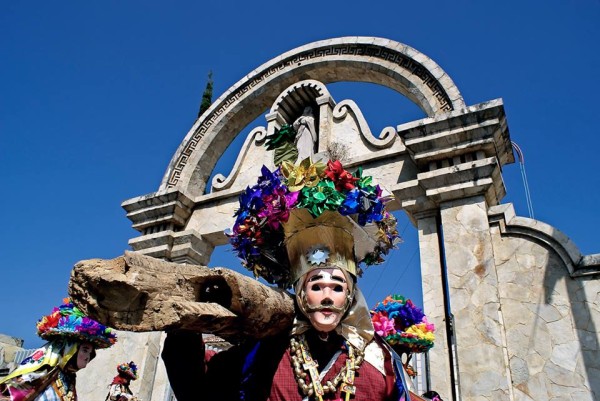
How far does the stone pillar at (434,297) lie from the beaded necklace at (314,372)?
8.57 feet

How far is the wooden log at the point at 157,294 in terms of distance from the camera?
5.55 feet

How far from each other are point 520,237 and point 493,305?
88 cm

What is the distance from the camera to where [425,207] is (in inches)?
235

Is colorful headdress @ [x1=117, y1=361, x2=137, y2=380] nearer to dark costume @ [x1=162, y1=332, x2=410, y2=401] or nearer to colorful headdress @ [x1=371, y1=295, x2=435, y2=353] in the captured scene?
colorful headdress @ [x1=371, y1=295, x2=435, y2=353]

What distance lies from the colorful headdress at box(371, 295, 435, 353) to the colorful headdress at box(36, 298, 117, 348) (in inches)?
103

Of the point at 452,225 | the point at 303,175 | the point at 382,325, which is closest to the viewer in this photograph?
the point at 303,175

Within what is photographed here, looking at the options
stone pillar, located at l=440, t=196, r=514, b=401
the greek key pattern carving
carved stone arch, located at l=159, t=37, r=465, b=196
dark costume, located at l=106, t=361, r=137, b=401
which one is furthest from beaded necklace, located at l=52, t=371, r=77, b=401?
the greek key pattern carving

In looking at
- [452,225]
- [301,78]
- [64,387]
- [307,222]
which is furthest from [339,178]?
[301,78]

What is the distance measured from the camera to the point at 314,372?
2.60 metres

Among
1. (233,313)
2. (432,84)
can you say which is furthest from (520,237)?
(233,313)

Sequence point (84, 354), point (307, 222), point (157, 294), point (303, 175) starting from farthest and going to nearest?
1. point (84, 354)
2. point (303, 175)
3. point (307, 222)
4. point (157, 294)

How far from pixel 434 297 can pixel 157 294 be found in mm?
4212

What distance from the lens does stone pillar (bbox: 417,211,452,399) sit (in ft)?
16.2

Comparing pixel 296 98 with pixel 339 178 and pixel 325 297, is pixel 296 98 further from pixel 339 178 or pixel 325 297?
pixel 325 297
